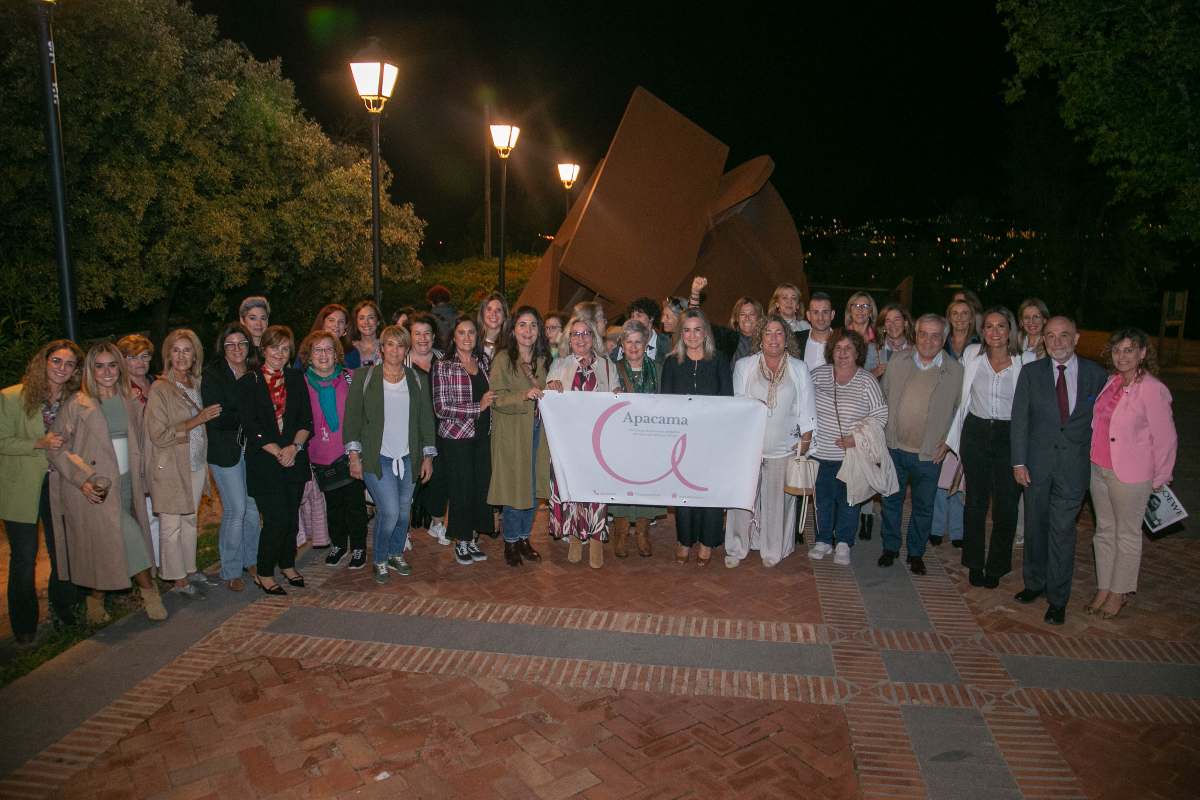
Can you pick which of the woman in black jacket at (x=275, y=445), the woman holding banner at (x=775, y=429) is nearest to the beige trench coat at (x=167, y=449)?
the woman in black jacket at (x=275, y=445)

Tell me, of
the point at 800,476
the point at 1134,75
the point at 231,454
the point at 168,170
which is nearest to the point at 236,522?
the point at 231,454

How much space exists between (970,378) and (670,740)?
4.02 meters

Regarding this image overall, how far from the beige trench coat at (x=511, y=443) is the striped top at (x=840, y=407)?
228 cm

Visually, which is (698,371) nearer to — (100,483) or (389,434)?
(389,434)

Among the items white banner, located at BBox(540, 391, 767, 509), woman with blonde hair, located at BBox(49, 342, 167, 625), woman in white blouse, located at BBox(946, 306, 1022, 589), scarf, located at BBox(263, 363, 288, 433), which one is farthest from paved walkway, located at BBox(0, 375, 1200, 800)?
scarf, located at BBox(263, 363, 288, 433)

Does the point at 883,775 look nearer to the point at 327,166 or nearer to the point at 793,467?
the point at 793,467

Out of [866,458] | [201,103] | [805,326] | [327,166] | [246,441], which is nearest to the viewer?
[246,441]

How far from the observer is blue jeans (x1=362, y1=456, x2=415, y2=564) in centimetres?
685

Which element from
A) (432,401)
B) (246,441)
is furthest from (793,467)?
(246,441)

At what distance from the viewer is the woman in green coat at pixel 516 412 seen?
7090mm

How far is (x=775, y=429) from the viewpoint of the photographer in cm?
703

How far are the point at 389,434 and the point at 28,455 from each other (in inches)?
92.7

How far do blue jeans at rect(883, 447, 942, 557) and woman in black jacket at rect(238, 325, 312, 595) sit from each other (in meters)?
4.74

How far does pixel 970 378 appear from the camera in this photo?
700 cm
